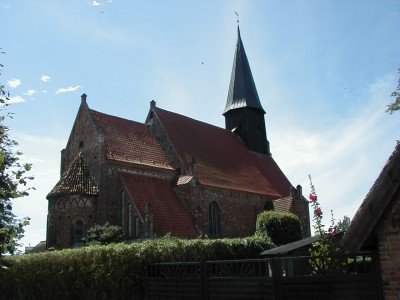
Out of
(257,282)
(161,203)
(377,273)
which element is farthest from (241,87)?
(377,273)

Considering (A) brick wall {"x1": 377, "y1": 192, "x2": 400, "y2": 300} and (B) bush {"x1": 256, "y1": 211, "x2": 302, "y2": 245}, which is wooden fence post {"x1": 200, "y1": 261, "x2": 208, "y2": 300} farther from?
(B) bush {"x1": 256, "y1": 211, "x2": 302, "y2": 245}

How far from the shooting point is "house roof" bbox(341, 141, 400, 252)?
6.45m

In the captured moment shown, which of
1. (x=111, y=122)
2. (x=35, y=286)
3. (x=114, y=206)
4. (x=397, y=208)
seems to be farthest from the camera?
(x=111, y=122)

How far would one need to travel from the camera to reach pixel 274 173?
117 feet

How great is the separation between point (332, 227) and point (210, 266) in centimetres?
323

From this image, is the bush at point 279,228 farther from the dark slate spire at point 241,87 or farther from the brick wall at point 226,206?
the dark slate spire at point 241,87

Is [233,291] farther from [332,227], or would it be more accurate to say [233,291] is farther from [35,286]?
[35,286]

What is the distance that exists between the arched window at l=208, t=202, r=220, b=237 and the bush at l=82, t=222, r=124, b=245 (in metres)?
6.51

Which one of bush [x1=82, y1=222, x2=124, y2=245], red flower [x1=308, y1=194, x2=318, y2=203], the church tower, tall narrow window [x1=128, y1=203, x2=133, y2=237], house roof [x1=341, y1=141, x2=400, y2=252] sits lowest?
house roof [x1=341, y1=141, x2=400, y2=252]

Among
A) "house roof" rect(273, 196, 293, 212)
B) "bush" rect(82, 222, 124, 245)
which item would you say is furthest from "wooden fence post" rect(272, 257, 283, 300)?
"house roof" rect(273, 196, 293, 212)

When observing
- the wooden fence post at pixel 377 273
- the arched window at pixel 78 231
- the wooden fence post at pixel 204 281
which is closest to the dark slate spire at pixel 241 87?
the arched window at pixel 78 231

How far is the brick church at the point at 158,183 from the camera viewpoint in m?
23.5

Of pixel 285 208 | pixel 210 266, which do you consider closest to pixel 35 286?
pixel 210 266

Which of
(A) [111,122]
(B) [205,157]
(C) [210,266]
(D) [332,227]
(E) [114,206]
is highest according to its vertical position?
(A) [111,122]
